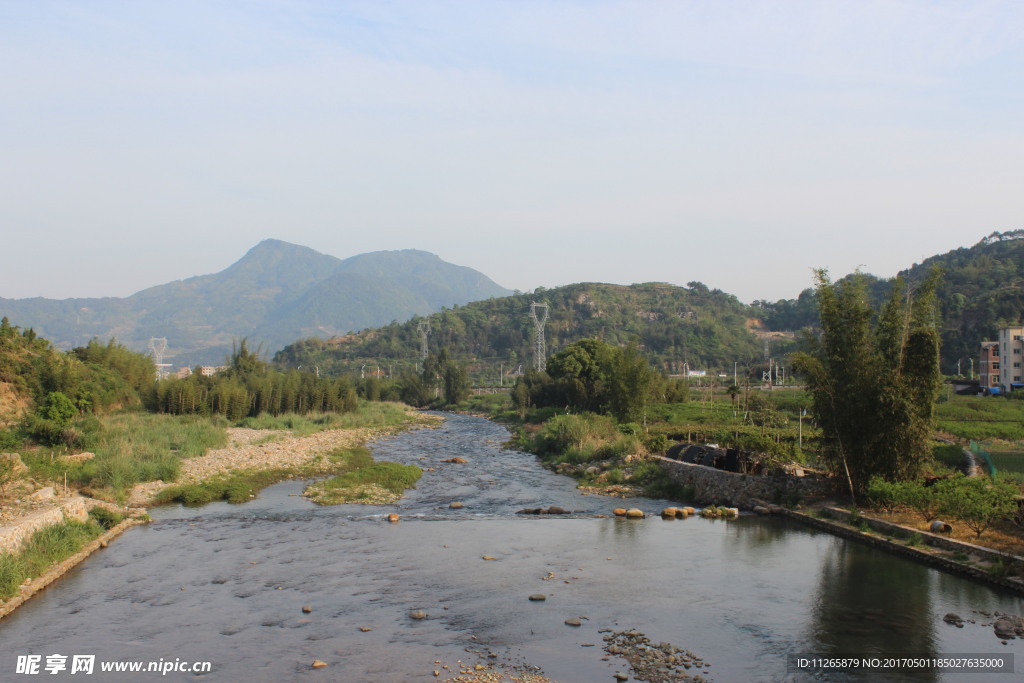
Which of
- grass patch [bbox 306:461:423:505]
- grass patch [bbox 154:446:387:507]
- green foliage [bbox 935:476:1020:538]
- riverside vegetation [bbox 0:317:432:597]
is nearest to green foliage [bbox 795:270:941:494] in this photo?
green foliage [bbox 935:476:1020:538]

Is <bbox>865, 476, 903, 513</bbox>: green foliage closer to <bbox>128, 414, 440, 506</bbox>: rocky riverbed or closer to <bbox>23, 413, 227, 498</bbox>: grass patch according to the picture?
<bbox>128, 414, 440, 506</bbox>: rocky riverbed

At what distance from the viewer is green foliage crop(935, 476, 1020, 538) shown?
15352 mm

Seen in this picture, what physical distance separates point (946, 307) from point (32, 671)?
338 ft

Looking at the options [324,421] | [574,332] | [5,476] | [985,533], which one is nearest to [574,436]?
[985,533]

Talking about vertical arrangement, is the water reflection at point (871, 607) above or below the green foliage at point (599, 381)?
below

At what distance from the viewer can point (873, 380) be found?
754 inches

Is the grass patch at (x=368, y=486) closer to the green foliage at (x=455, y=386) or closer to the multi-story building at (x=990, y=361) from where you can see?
the green foliage at (x=455, y=386)

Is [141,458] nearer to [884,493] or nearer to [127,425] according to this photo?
[127,425]

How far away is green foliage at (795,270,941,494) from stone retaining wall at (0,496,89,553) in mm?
17867

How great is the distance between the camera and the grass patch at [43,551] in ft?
44.5

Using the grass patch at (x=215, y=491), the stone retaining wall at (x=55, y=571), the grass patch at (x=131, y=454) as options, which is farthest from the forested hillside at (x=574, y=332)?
the stone retaining wall at (x=55, y=571)

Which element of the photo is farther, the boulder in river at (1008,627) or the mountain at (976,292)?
the mountain at (976,292)

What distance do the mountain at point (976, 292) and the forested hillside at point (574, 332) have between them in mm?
27991

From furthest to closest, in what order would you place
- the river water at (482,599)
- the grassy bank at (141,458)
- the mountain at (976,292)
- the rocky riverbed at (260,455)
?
the mountain at (976,292) → the rocky riverbed at (260,455) → the grassy bank at (141,458) → the river water at (482,599)
